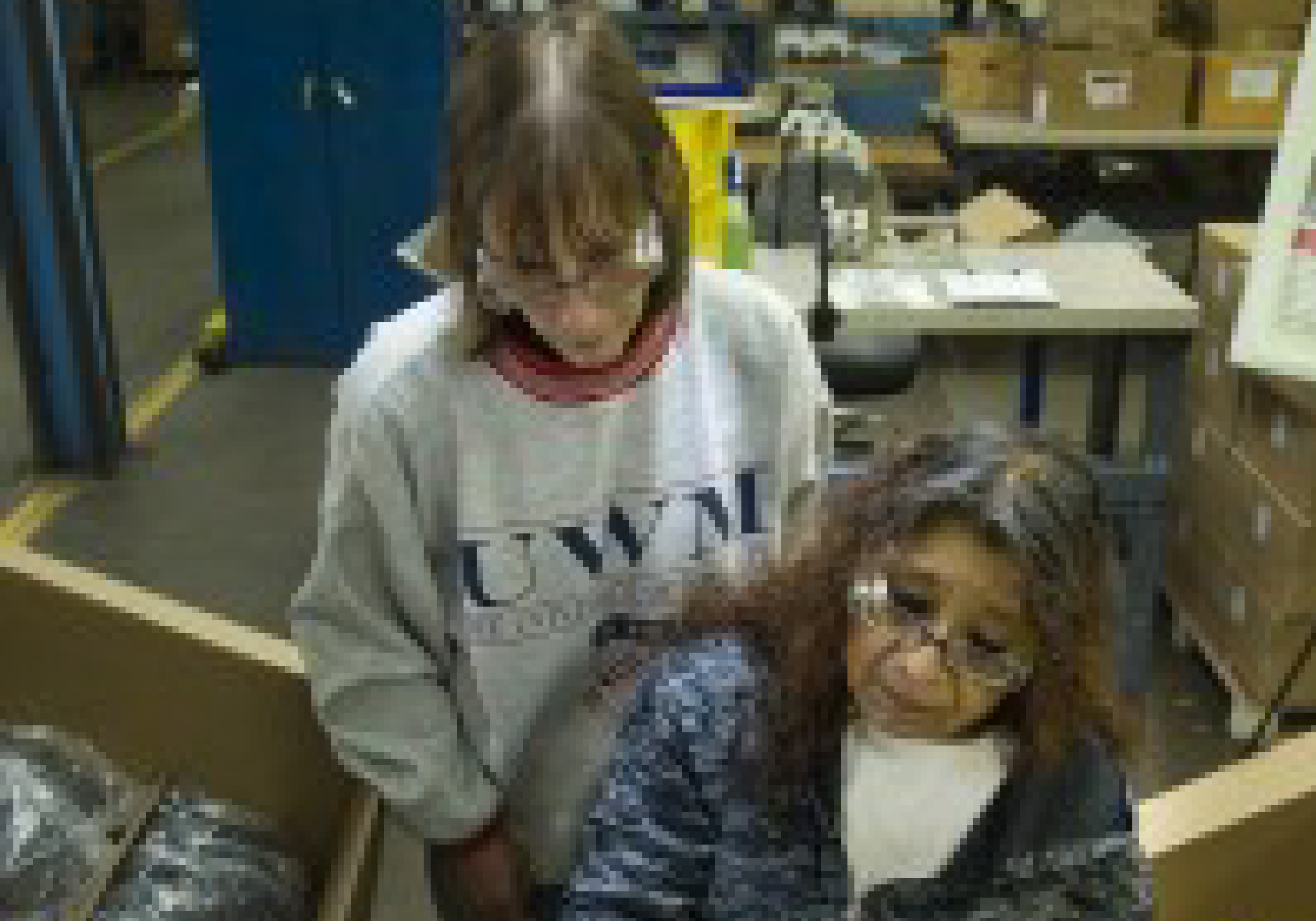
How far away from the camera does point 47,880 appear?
4.45ft

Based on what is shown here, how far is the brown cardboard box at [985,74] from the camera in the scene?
15.0 ft

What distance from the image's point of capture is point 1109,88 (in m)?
4.26

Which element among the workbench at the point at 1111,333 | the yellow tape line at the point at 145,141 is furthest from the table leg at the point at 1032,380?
the yellow tape line at the point at 145,141

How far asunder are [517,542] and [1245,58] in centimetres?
376

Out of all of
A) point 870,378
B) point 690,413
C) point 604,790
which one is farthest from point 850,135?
point 604,790

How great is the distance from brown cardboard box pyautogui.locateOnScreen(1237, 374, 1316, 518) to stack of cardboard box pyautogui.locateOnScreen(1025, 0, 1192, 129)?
77.3 inches

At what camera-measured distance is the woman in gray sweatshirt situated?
104 cm

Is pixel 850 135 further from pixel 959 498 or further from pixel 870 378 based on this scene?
pixel 959 498

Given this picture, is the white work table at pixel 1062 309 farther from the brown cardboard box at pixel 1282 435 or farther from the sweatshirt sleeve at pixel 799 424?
the sweatshirt sleeve at pixel 799 424

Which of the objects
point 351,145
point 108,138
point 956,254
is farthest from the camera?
point 108,138

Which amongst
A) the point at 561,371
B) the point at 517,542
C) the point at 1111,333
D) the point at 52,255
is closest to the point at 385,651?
the point at 517,542

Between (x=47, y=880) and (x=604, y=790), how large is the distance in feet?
1.98

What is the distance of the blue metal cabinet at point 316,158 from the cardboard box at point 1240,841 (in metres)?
3.27

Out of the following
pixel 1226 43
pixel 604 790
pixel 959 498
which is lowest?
pixel 604 790
